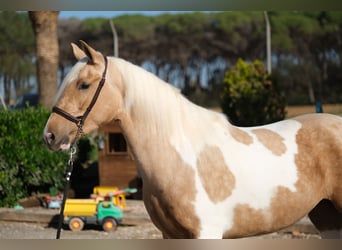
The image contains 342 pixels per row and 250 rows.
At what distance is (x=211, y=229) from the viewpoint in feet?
7.82

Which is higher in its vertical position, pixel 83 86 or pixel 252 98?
pixel 83 86

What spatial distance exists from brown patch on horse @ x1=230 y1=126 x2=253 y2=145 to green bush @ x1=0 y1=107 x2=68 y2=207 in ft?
15.6

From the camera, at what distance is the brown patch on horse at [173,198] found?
7.78 feet

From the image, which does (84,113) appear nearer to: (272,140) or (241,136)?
(241,136)

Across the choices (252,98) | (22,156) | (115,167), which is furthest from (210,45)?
(22,156)

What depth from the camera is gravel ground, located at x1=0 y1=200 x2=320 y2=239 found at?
5.44 meters

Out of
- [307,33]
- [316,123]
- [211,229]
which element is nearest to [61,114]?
[211,229]

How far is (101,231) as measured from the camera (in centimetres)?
583

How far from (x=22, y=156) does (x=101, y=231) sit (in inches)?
69.0

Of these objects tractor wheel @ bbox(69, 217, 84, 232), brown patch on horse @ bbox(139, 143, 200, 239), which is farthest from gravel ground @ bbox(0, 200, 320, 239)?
brown patch on horse @ bbox(139, 143, 200, 239)

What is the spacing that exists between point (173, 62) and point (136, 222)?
18.4m

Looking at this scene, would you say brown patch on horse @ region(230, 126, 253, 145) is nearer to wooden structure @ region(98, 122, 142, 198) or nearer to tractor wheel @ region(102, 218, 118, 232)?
tractor wheel @ region(102, 218, 118, 232)

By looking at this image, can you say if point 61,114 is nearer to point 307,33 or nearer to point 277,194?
point 277,194

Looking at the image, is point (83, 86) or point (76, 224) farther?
point (76, 224)
